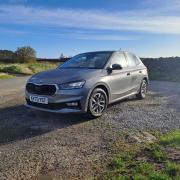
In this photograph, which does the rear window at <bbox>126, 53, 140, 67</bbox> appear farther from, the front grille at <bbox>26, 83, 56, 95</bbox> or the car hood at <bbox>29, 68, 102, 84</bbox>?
the front grille at <bbox>26, 83, 56, 95</bbox>

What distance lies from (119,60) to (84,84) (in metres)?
2.01

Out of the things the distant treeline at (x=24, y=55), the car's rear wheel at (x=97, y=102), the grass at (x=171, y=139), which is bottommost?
the grass at (x=171, y=139)

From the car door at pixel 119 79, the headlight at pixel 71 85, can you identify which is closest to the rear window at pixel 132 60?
the car door at pixel 119 79

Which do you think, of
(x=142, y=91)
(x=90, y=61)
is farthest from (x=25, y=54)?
(x=90, y=61)

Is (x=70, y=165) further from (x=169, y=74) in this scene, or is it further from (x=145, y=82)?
(x=169, y=74)

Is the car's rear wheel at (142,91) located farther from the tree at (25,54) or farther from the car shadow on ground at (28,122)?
the tree at (25,54)

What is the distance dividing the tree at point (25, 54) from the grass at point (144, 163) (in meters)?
36.8

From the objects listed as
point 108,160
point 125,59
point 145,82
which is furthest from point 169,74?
point 108,160

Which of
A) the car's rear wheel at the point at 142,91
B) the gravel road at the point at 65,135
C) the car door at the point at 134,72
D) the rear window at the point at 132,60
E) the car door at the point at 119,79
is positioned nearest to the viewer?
the gravel road at the point at 65,135

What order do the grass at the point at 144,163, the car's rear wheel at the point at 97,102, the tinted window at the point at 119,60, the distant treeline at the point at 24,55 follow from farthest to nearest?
the distant treeline at the point at 24,55 < the tinted window at the point at 119,60 < the car's rear wheel at the point at 97,102 < the grass at the point at 144,163

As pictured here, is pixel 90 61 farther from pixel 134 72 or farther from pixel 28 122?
pixel 28 122

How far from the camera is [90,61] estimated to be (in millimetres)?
8375

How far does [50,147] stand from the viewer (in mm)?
5422

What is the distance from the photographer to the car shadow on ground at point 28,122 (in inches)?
244
